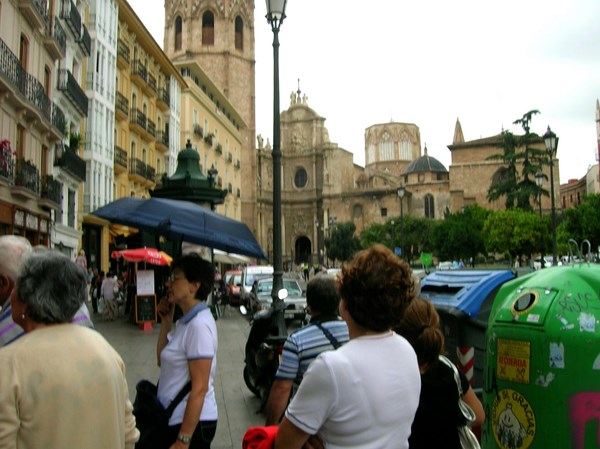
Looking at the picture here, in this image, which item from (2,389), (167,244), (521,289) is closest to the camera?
(2,389)

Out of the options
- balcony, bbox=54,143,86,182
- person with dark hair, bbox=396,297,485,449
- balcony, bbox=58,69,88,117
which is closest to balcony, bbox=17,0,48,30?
balcony, bbox=58,69,88,117

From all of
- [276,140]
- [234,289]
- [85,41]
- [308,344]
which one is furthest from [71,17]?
[308,344]

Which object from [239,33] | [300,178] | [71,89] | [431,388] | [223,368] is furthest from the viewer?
[300,178]

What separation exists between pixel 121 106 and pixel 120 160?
268 centimetres

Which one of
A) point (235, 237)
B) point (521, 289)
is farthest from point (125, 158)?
point (521, 289)

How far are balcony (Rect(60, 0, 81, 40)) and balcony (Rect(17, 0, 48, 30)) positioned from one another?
2.73 metres

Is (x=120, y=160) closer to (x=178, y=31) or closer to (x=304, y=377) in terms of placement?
(x=304, y=377)

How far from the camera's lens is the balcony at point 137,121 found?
33.6 m

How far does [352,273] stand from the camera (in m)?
2.56

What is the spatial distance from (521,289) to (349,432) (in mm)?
2376

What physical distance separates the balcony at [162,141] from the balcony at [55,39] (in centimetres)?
1492

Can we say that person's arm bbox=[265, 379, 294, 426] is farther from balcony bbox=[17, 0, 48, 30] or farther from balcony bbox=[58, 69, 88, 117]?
balcony bbox=[58, 69, 88, 117]

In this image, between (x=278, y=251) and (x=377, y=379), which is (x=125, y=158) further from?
(x=377, y=379)

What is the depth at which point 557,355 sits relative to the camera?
376 centimetres
